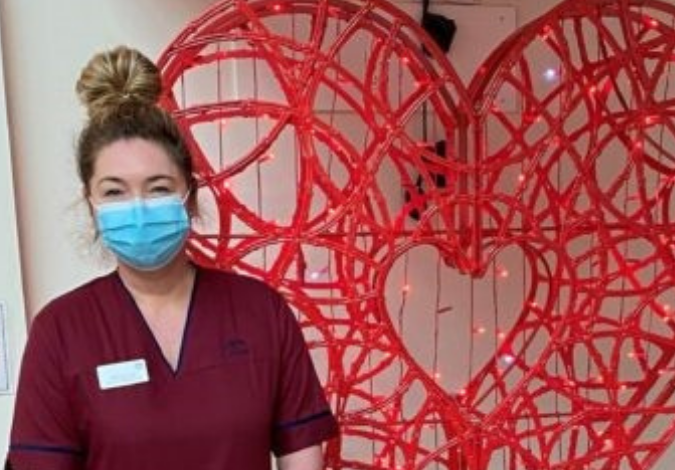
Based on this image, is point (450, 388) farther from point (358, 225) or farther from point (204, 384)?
point (204, 384)

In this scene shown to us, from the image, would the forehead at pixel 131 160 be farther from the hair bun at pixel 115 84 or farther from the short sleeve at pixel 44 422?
the short sleeve at pixel 44 422

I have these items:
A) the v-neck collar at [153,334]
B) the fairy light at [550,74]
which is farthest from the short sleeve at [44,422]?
the fairy light at [550,74]

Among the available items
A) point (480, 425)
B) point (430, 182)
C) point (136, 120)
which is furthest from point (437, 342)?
point (136, 120)

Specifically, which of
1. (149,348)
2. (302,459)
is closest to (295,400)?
(302,459)

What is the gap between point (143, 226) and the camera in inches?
42.8

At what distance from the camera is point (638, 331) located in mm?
1658

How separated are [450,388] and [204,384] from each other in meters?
0.93

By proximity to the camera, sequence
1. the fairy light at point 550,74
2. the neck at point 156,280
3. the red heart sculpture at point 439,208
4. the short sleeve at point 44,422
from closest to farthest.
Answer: the short sleeve at point 44,422 < the neck at point 156,280 < the red heart sculpture at point 439,208 < the fairy light at point 550,74

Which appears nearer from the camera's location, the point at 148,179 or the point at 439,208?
the point at 148,179

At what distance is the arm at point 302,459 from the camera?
47.0 inches

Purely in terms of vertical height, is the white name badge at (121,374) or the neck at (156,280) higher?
the neck at (156,280)

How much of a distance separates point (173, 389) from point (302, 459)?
0.75ft

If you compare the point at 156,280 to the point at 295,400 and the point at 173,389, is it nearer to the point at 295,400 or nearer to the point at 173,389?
the point at 173,389

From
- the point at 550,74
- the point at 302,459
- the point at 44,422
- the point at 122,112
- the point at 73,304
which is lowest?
the point at 302,459
